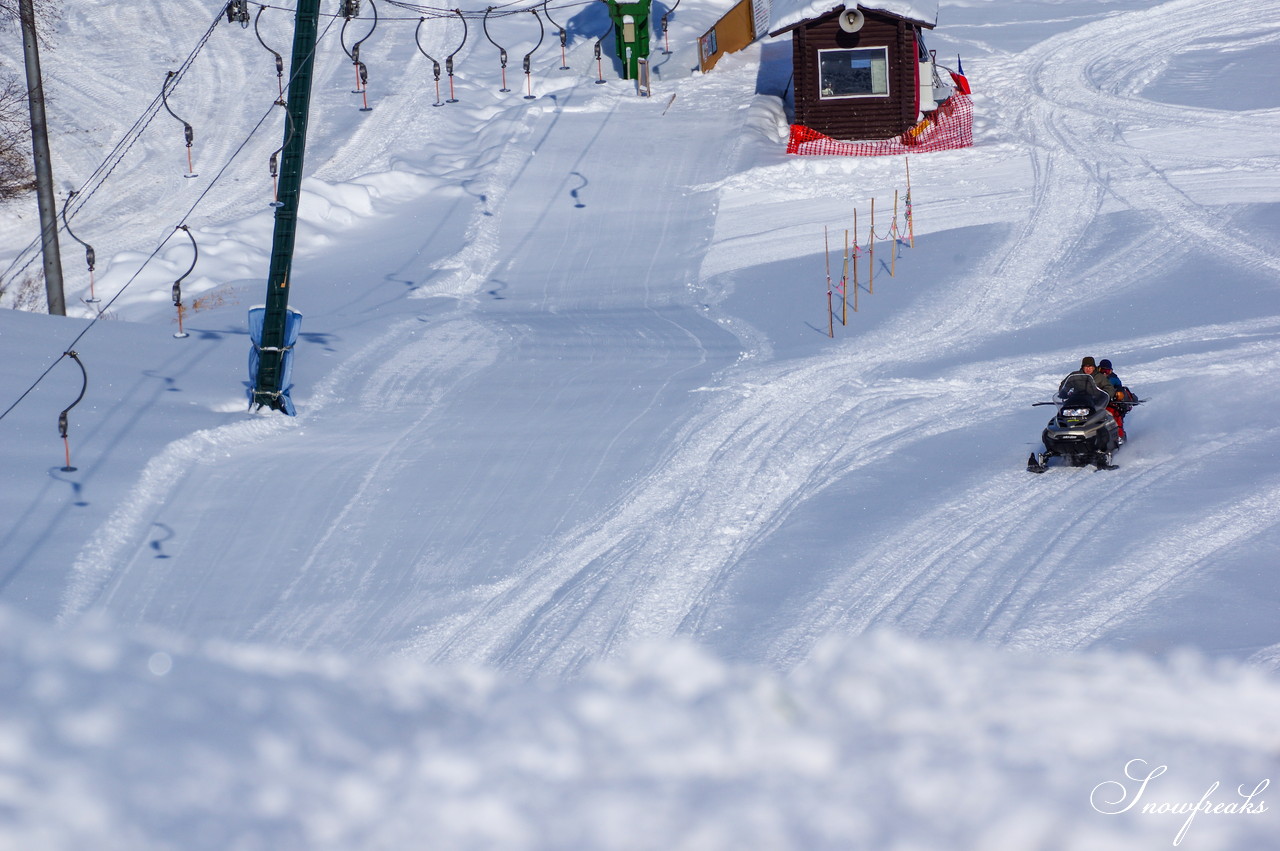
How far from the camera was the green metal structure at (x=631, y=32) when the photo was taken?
28625mm

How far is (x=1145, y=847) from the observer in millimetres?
6977

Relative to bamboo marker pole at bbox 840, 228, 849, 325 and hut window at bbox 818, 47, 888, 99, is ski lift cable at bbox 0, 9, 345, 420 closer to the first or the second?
bamboo marker pole at bbox 840, 228, 849, 325

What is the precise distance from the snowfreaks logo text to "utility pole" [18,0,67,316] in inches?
601

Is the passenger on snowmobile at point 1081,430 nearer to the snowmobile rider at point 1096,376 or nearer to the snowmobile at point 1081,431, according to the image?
the snowmobile at point 1081,431

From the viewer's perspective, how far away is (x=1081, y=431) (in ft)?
39.7

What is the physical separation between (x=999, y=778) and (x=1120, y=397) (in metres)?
6.48

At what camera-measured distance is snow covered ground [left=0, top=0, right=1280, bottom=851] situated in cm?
776

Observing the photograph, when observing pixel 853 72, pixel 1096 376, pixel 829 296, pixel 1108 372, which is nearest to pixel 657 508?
pixel 1096 376

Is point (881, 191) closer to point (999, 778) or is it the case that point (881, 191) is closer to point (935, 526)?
point (935, 526)

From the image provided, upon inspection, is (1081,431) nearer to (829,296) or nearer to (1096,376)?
(1096,376)

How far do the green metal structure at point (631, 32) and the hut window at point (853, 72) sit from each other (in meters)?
5.15

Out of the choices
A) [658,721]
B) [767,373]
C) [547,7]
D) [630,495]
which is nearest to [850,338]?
[767,373]

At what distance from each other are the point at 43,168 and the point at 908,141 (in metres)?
15.0

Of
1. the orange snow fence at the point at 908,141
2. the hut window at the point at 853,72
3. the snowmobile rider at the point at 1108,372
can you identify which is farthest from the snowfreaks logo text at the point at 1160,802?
the hut window at the point at 853,72
